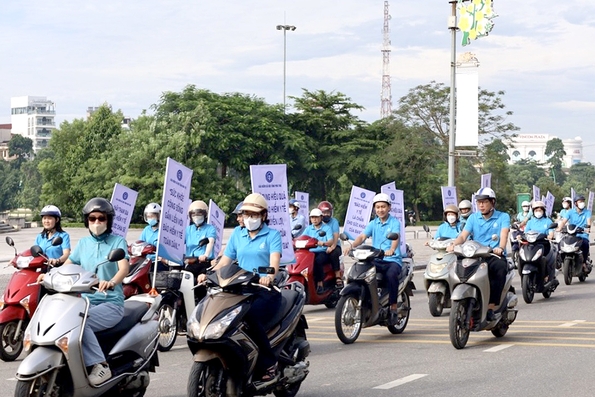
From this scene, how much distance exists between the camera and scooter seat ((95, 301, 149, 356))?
709 centimetres

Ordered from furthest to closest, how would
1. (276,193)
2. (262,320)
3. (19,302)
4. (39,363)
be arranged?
(276,193) < (19,302) < (262,320) < (39,363)

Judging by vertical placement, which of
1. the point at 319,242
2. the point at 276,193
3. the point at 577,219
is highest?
the point at 276,193

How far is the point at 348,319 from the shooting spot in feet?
37.4

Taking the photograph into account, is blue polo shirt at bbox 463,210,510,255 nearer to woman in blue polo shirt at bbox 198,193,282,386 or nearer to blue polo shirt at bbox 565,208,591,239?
woman in blue polo shirt at bbox 198,193,282,386

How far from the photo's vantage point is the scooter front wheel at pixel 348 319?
11.3 meters

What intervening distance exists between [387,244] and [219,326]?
5.77 meters

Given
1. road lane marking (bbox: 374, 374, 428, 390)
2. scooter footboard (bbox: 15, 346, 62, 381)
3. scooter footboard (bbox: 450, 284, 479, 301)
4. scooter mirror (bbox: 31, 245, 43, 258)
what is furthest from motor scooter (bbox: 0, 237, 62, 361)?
scooter footboard (bbox: 450, 284, 479, 301)

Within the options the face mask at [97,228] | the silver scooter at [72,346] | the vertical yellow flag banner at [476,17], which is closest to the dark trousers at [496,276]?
the silver scooter at [72,346]

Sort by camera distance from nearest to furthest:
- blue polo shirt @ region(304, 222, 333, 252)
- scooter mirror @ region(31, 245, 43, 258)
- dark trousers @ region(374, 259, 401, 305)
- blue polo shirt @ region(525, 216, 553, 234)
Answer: scooter mirror @ region(31, 245, 43, 258) → dark trousers @ region(374, 259, 401, 305) → blue polo shirt @ region(304, 222, 333, 252) → blue polo shirt @ region(525, 216, 553, 234)

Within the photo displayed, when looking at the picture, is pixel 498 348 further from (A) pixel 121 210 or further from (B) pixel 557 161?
(B) pixel 557 161

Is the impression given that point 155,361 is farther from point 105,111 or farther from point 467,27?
point 105,111

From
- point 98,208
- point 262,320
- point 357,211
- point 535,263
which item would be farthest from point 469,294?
point 357,211

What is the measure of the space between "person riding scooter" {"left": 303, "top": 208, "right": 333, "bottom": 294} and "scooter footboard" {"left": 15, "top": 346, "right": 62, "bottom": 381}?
29.1 feet

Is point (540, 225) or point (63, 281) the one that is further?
point (540, 225)
